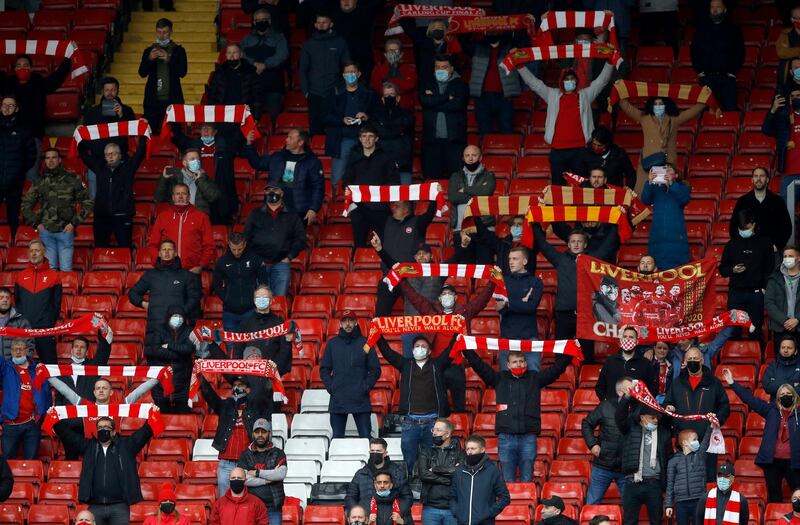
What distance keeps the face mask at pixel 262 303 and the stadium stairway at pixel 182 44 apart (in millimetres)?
5948

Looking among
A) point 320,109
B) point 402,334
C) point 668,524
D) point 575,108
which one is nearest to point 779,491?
point 668,524

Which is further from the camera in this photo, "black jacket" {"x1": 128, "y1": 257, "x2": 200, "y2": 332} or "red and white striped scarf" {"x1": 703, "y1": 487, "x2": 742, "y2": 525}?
"black jacket" {"x1": 128, "y1": 257, "x2": 200, "y2": 332}

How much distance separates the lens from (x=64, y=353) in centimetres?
2220

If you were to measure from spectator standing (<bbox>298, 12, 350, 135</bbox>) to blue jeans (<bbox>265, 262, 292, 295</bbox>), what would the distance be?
7.90 ft

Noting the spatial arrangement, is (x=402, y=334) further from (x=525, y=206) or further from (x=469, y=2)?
(x=469, y=2)

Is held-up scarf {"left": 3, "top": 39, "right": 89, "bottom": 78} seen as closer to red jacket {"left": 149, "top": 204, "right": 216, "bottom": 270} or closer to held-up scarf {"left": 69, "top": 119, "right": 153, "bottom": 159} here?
held-up scarf {"left": 69, "top": 119, "right": 153, "bottom": 159}

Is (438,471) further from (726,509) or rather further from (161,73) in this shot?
(161,73)

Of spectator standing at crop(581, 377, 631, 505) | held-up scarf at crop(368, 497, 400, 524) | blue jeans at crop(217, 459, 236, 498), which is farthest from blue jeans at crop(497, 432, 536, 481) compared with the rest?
blue jeans at crop(217, 459, 236, 498)

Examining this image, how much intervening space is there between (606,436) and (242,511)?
3.46 metres

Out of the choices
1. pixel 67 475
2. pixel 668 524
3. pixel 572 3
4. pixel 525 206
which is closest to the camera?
pixel 668 524

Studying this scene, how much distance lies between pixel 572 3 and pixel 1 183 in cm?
721

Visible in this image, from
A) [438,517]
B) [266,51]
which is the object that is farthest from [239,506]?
[266,51]

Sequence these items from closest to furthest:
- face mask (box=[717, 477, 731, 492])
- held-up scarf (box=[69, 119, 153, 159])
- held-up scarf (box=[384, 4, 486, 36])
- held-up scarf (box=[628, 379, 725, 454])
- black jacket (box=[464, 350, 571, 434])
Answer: face mask (box=[717, 477, 731, 492]) < held-up scarf (box=[628, 379, 725, 454]) < black jacket (box=[464, 350, 571, 434]) < held-up scarf (box=[69, 119, 153, 159]) < held-up scarf (box=[384, 4, 486, 36])

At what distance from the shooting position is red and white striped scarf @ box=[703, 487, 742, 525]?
58.9ft
